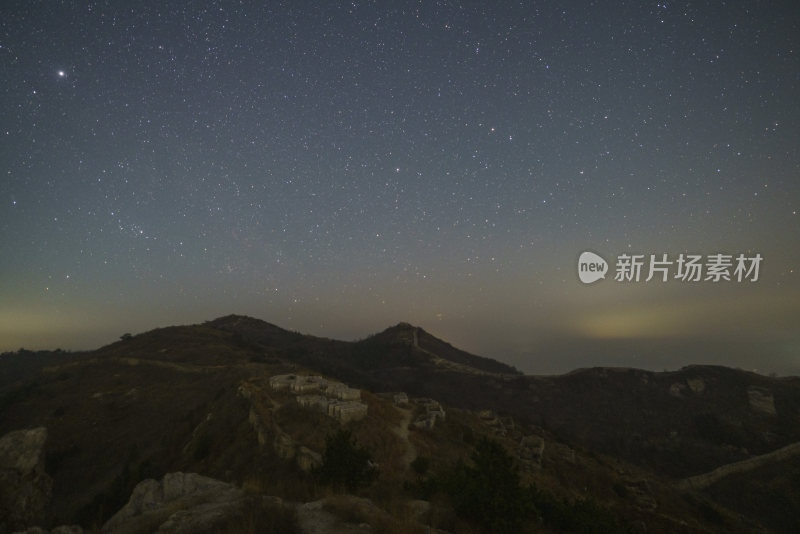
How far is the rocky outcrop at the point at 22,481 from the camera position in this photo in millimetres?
13234

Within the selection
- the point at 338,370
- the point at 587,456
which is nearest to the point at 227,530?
the point at 587,456

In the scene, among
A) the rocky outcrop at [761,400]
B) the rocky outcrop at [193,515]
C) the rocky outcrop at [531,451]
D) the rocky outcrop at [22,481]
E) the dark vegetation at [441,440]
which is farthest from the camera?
the rocky outcrop at [761,400]

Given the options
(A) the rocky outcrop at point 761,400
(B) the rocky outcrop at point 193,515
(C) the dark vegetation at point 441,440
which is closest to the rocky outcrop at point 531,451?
(C) the dark vegetation at point 441,440

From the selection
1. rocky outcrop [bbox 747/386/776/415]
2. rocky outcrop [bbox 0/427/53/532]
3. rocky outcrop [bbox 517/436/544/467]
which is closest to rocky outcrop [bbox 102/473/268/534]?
rocky outcrop [bbox 0/427/53/532]

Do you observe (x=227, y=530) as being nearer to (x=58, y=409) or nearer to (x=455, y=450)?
(x=455, y=450)

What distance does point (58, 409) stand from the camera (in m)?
52.2

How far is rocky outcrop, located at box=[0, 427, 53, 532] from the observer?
13.2 metres

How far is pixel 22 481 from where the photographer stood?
56.2 ft

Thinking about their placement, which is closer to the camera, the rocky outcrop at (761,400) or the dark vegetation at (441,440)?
the dark vegetation at (441,440)

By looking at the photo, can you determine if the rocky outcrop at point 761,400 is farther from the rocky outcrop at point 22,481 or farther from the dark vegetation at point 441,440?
the rocky outcrop at point 22,481

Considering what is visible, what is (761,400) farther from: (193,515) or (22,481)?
(22,481)

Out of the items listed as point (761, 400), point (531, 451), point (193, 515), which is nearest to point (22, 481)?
point (193, 515)

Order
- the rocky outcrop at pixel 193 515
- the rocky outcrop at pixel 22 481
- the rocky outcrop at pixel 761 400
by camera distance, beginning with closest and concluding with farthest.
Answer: the rocky outcrop at pixel 193 515 → the rocky outcrop at pixel 22 481 → the rocky outcrop at pixel 761 400

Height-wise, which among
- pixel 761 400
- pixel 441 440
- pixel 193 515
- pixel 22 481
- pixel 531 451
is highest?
pixel 193 515
